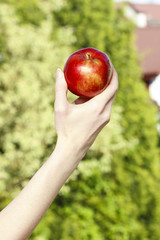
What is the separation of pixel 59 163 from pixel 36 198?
162mm

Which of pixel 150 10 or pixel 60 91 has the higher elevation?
pixel 60 91

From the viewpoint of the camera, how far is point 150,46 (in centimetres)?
1719

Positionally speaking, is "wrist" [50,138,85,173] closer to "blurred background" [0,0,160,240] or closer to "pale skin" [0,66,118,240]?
"pale skin" [0,66,118,240]

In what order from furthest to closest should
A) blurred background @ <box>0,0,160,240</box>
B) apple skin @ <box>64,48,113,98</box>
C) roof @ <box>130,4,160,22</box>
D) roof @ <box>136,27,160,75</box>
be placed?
roof @ <box>130,4,160,22</box>
roof @ <box>136,27,160,75</box>
blurred background @ <box>0,0,160,240</box>
apple skin @ <box>64,48,113,98</box>

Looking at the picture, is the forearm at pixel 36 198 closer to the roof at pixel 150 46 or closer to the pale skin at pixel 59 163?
the pale skin at pixel 59 163

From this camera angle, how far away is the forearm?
92 cm

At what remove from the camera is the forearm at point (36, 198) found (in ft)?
3.00

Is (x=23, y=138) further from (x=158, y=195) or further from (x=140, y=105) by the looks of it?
(x=140, y=105)

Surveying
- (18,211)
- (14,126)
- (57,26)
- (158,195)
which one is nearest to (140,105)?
(158,195)

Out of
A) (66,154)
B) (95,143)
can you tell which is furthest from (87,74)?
(95,143)

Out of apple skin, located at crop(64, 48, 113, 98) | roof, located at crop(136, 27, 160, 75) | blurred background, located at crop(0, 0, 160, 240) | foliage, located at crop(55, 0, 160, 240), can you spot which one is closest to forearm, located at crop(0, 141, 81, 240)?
apple skin, located at crop(64, 48, 113, 98)

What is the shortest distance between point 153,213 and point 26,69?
4.00m

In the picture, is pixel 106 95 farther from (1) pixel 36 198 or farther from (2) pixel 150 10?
(2) pixel 150 10

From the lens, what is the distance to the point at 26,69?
4.36 meters
